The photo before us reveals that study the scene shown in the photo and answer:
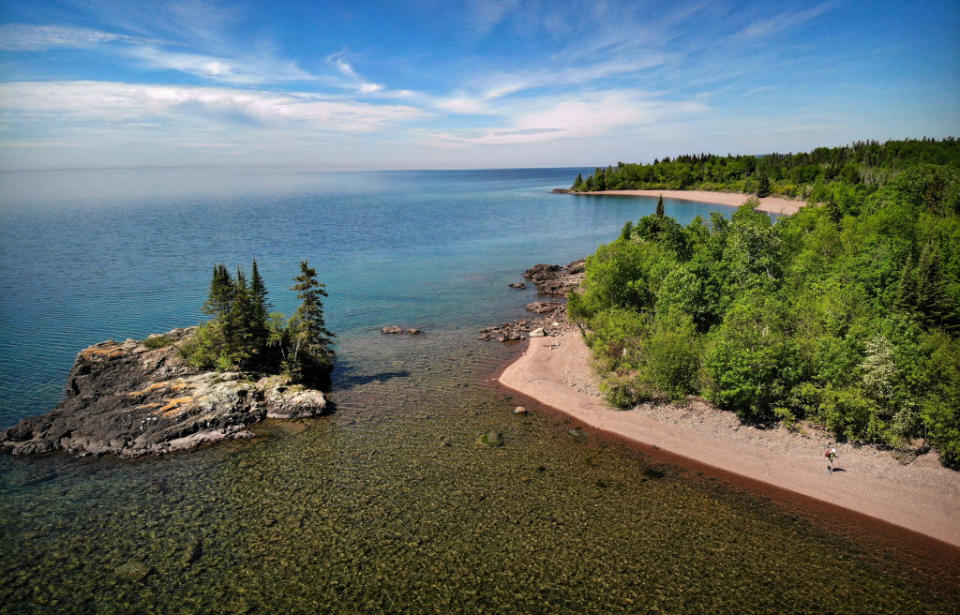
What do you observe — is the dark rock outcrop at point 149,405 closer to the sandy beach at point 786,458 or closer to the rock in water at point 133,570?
the rock in water at point 133,570

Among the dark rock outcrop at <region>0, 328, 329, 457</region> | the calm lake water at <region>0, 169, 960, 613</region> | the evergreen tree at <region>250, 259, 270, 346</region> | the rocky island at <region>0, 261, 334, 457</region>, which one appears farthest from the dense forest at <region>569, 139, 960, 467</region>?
the evergreen tree at <region>250, 259, 270, 346</region>

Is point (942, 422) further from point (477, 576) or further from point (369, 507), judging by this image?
point (369, 507)

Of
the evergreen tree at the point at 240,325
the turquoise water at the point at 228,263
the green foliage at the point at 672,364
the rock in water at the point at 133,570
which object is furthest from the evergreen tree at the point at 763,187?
the rock in water at the point at 133,570

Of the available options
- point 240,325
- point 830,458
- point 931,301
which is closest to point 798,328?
point 830,458

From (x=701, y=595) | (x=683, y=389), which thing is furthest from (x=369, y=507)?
(x=683, y=389)

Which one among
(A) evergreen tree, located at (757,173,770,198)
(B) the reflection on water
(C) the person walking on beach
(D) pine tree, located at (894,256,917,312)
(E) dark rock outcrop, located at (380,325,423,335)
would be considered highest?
(A) evergreen tree, located at (757,173,770,198)

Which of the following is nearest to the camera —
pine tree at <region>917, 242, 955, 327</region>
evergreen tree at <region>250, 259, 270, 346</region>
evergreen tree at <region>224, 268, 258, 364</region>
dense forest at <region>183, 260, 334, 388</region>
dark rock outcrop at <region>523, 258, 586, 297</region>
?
pine tree at <region>917, 242, 955, 327</region>

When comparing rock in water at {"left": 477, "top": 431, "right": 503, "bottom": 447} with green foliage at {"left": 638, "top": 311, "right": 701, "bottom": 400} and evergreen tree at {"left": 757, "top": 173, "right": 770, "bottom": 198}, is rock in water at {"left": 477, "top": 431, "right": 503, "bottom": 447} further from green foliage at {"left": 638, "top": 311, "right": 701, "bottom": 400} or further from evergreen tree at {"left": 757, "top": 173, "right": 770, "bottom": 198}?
evergreen tree at {"left": 757, "top": 173, "right": 770, "bottom": 198}

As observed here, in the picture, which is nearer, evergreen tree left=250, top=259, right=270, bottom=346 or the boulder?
evergreen tree left=250, top=259, right=270, bottom=346
